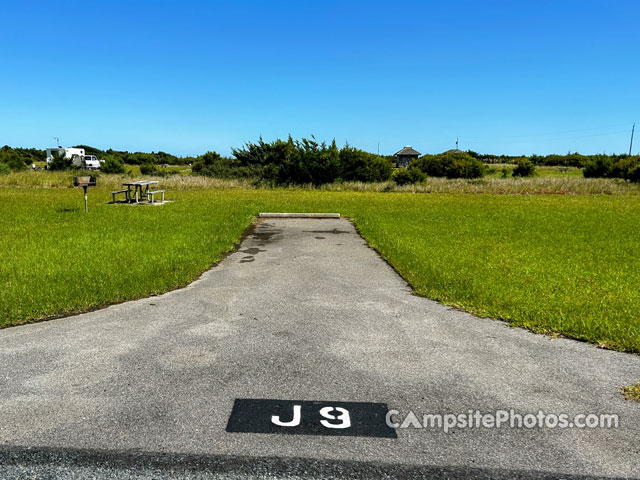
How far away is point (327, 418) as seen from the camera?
3.01 m

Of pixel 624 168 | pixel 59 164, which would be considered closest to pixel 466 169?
pixel 624 168

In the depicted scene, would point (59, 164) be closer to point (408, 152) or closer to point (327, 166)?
point (327, 166)

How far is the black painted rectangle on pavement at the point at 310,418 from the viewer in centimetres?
286

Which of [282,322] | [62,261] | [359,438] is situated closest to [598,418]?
[359,438]

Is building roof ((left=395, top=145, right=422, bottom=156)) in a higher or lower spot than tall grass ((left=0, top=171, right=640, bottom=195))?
higher

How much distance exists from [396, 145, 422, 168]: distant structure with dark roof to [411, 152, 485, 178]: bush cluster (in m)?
39.2

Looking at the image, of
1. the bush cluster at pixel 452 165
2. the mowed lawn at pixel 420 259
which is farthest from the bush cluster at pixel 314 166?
the mowed lawn at pixel 420 259

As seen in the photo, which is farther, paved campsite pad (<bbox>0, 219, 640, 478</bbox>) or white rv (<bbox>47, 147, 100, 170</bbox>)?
white rv (<bbox>47, 147, 100, 170</bbox>)

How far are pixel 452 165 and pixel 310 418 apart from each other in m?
50.0

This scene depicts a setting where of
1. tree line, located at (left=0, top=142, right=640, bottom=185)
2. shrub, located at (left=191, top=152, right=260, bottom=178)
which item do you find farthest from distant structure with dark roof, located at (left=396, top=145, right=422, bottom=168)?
shrub, located at (left=191, top=152, right=260, bottom=178)

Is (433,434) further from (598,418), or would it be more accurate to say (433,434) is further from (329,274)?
(329,274)

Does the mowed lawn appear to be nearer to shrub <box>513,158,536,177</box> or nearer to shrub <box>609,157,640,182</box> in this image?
shrub <box>609,157,640,182</box>

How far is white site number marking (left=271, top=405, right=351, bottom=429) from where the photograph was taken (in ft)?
9.59

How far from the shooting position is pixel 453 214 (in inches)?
684
